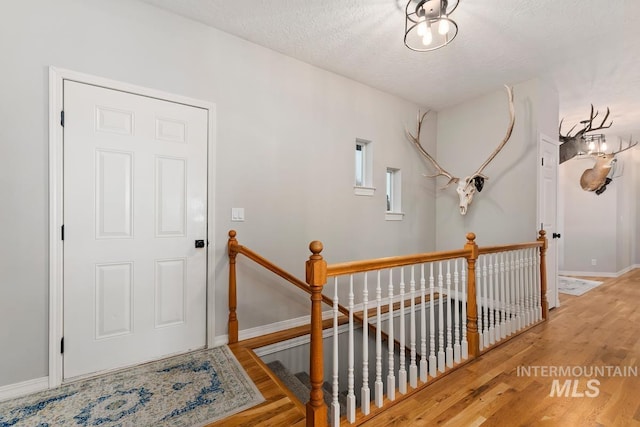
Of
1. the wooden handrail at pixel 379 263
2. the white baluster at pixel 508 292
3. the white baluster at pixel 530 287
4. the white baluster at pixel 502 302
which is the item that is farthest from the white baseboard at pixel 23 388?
the white baluster at pixel 530 287

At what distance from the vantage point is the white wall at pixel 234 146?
1.79 m

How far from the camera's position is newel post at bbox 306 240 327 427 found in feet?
4.84

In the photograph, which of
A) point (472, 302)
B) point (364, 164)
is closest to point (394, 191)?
point (364, 164)

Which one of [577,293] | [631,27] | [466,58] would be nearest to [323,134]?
[466,58]

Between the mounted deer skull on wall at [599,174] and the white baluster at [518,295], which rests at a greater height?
the mounted deer skull on wall at [599,174]

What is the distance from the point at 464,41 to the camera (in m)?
2.61

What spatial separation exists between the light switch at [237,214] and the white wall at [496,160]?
2972 millimetres

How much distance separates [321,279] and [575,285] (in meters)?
5.64

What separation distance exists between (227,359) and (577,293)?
5125mm

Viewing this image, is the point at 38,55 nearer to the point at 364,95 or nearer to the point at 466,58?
the point at 364,95

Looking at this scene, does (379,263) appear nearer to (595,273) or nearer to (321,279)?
(321,279)

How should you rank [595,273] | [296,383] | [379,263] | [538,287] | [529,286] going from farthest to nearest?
[595,273] → [538,287] → [529,286] → [296,383] → [379,263]

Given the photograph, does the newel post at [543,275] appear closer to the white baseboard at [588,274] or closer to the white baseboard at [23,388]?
the white baseboard at [588,274]

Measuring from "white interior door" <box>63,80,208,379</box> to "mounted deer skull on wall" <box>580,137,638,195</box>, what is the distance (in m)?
6.59
